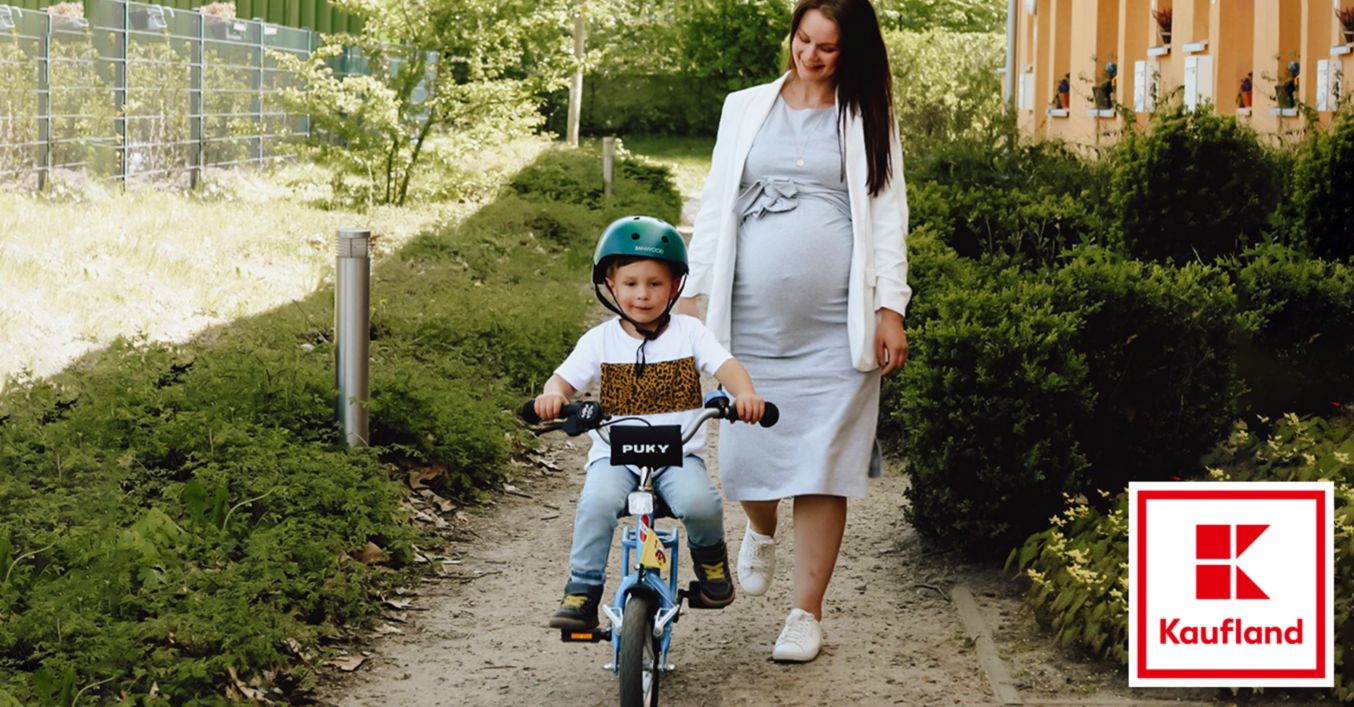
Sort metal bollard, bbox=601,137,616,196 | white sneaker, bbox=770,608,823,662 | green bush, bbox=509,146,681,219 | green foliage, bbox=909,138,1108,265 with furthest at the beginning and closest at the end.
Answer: metal bollard, bbox=601,137,616,196, green bush, bbox=509,146,681,219, green foliage, bbox=909,138,1108,265, white sneaker, bbox=770,608,823,662

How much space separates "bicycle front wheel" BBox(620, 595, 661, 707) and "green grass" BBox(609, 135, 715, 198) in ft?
97.5

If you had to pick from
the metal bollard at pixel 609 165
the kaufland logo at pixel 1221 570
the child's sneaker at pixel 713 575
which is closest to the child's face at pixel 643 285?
the child's sneaker at pixel 713 575

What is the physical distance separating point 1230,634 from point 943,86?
22020 mm

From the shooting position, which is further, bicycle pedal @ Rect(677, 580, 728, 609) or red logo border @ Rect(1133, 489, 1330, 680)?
bicycle pedal @ Rect(677, 580, 728, 609)

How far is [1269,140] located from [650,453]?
8.64 m

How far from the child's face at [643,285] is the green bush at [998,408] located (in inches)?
60.0

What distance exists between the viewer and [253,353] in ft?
27.0

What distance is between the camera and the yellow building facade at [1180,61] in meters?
11.4

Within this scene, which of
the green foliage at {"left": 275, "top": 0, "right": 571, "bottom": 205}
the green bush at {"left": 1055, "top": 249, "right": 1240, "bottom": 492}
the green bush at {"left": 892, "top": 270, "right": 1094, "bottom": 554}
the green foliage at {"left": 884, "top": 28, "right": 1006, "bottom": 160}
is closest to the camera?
the green bush at {"left": 892, "top": 270, "right": 1094, "bottom": 554}

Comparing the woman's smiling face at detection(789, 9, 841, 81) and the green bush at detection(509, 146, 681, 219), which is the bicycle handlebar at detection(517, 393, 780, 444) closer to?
the woman's smiling face at detection(789, 9, 841, 81)

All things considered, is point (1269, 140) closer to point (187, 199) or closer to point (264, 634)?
point (264, 634)

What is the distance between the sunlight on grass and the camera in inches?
375

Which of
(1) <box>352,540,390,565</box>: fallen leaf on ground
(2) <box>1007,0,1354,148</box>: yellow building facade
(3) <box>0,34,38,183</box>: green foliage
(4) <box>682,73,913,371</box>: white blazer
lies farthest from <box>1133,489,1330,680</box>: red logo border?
(3) <box>0,34,38,183</box>: green foliage

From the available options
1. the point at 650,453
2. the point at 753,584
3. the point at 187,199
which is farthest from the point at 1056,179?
the point at 187,199
